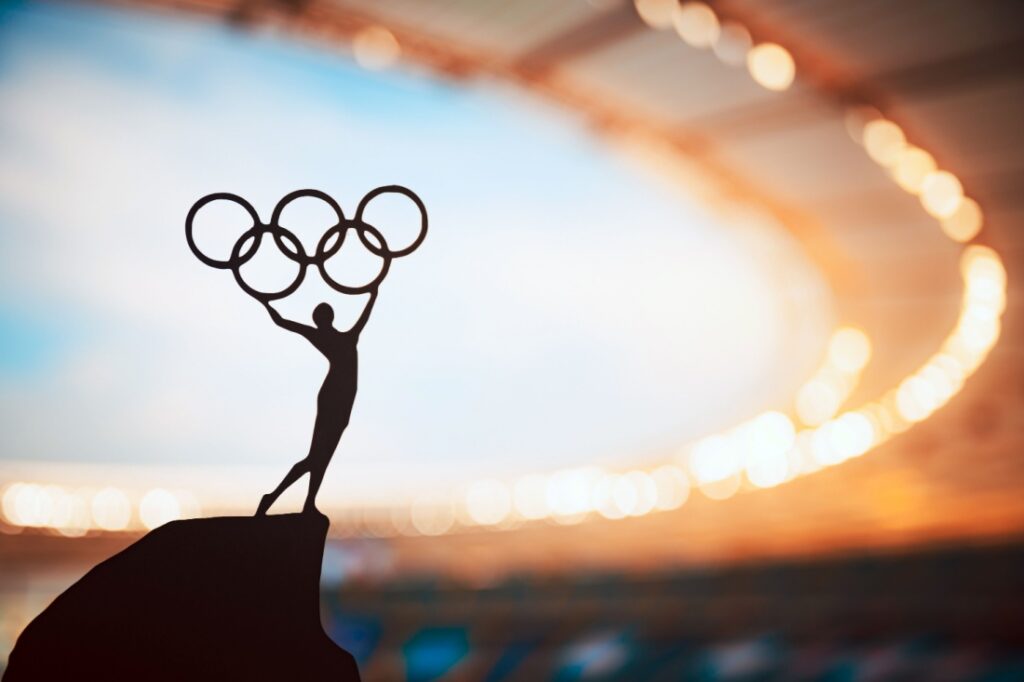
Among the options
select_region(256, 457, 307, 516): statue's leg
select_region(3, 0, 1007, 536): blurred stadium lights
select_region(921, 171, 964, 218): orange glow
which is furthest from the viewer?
select_region(921, 171, 964, 218): orange glow

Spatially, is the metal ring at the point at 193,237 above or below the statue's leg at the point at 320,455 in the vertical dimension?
above

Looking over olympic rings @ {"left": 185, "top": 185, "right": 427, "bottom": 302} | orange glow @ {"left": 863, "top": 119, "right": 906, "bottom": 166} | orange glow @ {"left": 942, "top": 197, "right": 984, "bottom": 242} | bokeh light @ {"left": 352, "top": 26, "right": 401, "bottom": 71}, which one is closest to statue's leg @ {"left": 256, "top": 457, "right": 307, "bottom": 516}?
olympic rings @ {"left": 185, "top": 185, "right": 427, "bottom": 302}

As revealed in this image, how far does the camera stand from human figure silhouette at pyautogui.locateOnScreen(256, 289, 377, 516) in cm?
359

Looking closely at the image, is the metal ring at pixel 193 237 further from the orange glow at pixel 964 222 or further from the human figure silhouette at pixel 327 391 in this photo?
the orange glow at pixel 964 222

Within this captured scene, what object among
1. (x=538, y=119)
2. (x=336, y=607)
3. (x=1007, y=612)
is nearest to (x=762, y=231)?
(x=538, y=119)

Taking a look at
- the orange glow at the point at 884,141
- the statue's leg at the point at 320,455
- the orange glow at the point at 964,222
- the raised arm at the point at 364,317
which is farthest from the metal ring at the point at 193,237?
the orange glow at the point at 964,222

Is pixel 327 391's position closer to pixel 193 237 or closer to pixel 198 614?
pixel 193 237

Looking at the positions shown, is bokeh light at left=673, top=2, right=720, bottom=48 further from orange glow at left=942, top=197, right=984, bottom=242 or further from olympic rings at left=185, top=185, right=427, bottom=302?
olympic rings at left=185, top=185, right=427, bottom=302

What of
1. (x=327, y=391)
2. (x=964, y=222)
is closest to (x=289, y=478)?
(x=327, y=391)

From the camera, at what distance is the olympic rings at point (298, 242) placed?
367cm

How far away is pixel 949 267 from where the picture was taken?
20.1 meters

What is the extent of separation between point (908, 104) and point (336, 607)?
50.6 feet

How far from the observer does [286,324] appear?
3.75 metres

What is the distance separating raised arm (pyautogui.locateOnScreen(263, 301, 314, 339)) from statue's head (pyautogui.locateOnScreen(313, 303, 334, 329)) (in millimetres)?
41
